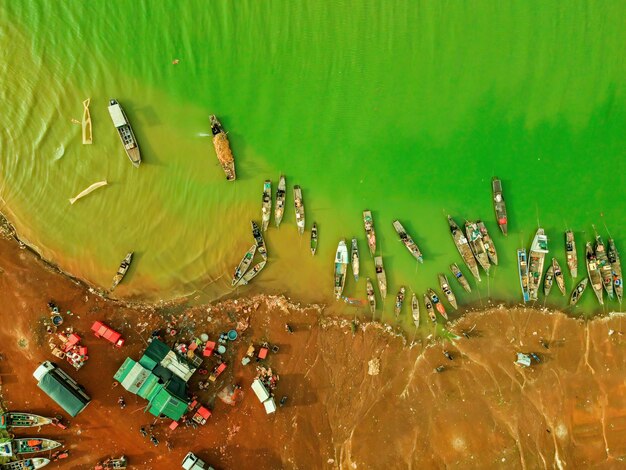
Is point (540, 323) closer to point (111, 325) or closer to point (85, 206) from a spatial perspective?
point (111, 325)

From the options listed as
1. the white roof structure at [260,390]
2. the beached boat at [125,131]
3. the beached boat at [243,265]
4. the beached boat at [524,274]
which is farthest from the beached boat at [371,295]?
the beached boat at [125,131]

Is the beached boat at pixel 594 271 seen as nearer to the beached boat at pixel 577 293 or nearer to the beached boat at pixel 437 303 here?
the beached boat at pixel 577 293

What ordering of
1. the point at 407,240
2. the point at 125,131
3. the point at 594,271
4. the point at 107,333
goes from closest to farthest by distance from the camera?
1. the point at 107,333
2. the point at 125,131
3. the point at 407,240
4. the point at 594,271

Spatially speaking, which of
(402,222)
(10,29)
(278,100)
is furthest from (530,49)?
(10,29)

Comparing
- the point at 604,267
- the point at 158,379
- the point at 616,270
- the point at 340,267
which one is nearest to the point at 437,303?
the point at 340,267

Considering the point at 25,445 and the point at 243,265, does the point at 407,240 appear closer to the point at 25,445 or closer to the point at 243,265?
the point at 243,265
